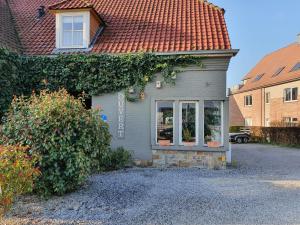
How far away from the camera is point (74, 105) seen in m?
6.86

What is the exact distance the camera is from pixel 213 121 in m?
10.6

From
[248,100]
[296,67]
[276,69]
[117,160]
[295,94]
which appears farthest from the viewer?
[248,100]

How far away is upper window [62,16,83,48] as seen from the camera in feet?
39.1

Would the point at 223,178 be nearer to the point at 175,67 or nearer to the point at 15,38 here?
the point at 175,67

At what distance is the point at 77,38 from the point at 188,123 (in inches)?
244

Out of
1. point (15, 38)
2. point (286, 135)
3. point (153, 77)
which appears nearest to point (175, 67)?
point (153, 77)

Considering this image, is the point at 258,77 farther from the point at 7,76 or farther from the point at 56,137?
the point at 56,137

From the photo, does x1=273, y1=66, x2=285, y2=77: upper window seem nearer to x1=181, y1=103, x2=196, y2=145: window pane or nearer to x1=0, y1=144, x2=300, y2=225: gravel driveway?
x1=181, y1=103, x2=196, y2=145: window pane

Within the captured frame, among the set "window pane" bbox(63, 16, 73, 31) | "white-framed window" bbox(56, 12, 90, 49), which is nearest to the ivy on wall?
"white-framed window" bbox(56, 12, 90, 49)

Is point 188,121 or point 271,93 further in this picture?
point 271,93

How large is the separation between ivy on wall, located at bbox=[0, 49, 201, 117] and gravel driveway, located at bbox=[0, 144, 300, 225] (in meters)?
3.80

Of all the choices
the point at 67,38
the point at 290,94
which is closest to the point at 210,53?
the point at 67,38

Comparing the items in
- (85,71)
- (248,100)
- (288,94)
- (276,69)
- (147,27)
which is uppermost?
(276,69)

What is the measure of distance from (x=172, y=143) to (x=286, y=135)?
16142mm
